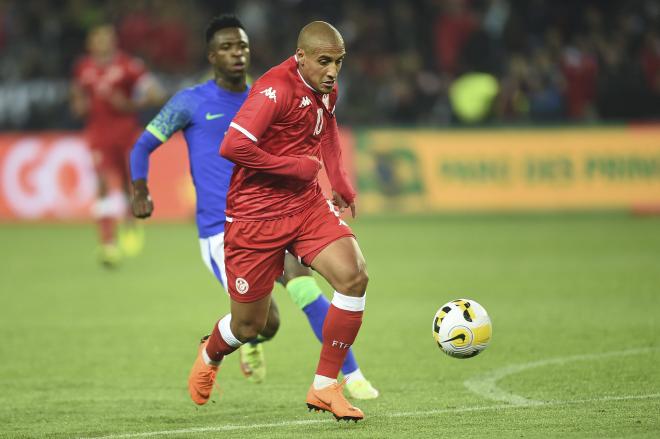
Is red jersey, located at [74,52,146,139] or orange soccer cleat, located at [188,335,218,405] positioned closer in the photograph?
orange soccer cleat, located at [188,335,218,405]

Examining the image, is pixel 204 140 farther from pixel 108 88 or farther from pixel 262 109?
pixel 108 88

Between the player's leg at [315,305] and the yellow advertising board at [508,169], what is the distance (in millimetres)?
11859

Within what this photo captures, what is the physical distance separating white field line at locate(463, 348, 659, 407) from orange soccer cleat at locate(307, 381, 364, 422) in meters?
0.98

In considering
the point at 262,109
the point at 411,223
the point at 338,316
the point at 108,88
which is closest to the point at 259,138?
the point at 262,109

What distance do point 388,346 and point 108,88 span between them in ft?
24.2

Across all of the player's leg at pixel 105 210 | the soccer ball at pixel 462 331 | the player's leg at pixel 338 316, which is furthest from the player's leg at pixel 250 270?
the player's leg at pixel 105 210

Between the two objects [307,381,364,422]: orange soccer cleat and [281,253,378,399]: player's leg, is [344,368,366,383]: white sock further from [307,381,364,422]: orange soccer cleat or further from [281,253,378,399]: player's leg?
[307,381,364,422]: orange soccer cleat

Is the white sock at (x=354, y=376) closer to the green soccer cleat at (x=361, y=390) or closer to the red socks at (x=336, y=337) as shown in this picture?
the green soccer cleat at (x=361, y=390)

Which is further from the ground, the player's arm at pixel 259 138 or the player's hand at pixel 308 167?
the player's arm at pixel 259 138

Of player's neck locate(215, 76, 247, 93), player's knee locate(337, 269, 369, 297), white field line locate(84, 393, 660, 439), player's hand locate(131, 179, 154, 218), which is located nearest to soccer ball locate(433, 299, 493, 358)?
white field line locate(84, 393, 660, 439)

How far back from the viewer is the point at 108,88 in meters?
14.7

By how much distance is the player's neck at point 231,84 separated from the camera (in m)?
7.41

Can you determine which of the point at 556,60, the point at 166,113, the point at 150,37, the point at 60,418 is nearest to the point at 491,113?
the point at 556,60

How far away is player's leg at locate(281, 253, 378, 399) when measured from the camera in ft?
22.2
